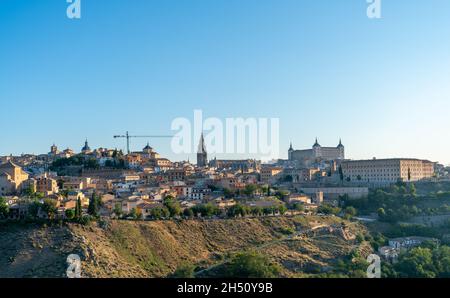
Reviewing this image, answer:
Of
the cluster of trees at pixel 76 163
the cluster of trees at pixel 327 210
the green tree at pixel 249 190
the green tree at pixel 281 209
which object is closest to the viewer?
the green tree at pixel 281 209

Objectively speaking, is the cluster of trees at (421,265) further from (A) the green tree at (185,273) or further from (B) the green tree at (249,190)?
(B) the green tree at (249,190)

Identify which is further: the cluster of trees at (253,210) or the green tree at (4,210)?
the cluster of trees at (253,210)

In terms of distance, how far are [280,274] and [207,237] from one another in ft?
10.7

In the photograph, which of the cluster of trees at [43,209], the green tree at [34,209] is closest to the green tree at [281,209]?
the cluster of trees at [43,209]

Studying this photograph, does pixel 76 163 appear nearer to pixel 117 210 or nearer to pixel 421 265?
pixel 117 210

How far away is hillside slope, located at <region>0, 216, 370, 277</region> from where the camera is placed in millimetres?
11859

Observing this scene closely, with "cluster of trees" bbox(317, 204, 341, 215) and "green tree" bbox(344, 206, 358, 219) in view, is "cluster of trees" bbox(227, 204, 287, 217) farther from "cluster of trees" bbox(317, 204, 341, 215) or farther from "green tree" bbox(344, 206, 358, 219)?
"green tree" bbox(344, 206, 358, 219)

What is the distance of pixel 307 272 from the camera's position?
43.8 feet

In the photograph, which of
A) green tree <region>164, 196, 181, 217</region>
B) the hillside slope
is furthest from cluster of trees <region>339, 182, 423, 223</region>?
green tree <region>164, 196, 181, 217</region>

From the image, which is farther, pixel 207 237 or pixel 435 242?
A: pixel 435 242

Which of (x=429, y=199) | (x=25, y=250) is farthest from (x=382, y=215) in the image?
(x=25, y=250)

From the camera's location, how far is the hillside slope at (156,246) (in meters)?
11.9
